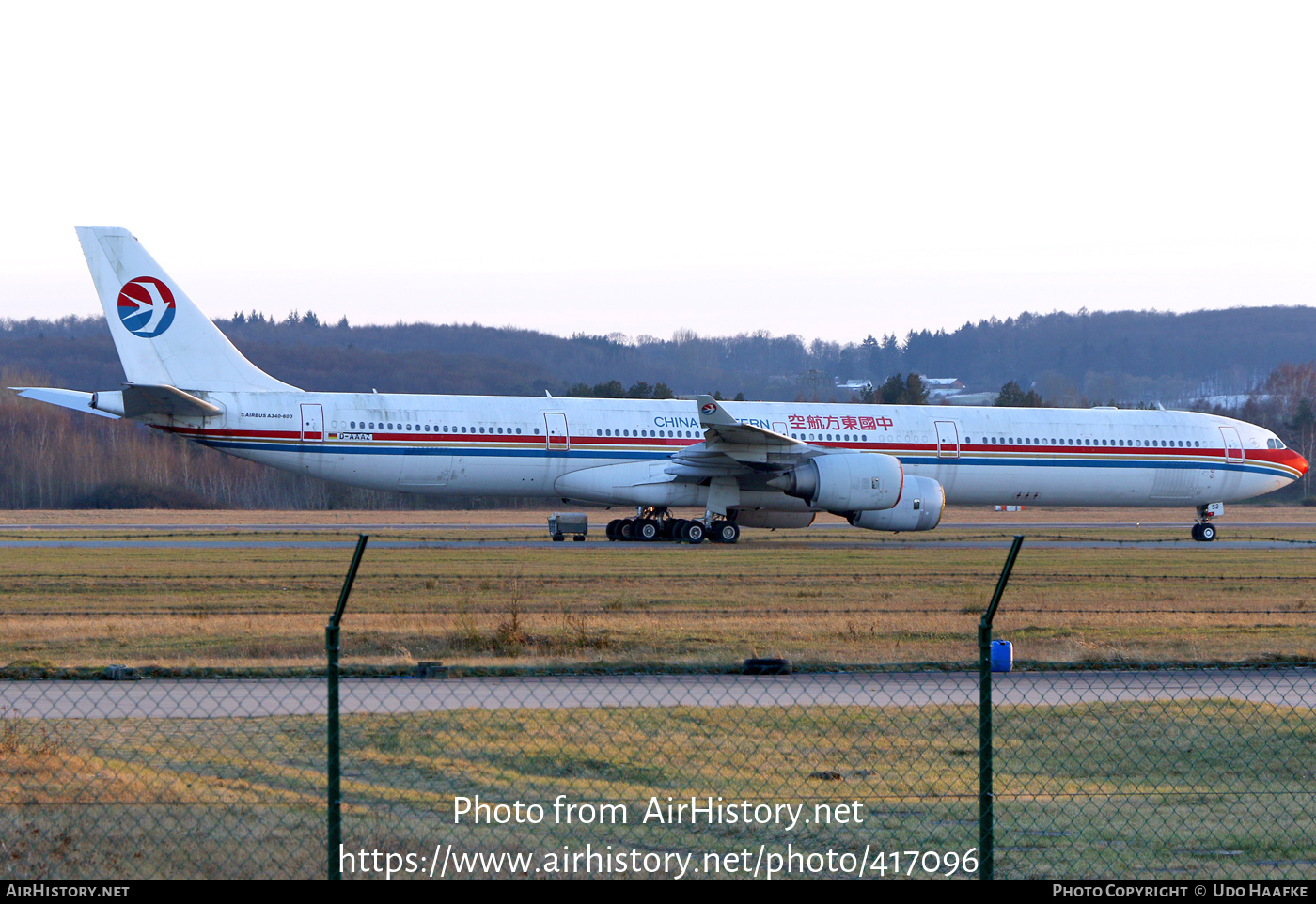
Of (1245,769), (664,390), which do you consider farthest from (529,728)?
(664,390)

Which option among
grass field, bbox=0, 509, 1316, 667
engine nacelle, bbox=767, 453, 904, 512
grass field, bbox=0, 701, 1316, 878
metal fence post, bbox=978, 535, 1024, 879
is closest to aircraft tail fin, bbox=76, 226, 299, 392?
grass field, bbox=0, 509, 1316, 667

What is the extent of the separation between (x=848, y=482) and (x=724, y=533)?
12.3 feet

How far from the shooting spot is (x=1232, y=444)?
3684cm

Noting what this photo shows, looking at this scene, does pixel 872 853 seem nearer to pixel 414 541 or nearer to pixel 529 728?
pixel 529 728

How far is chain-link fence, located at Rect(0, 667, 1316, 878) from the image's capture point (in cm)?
670

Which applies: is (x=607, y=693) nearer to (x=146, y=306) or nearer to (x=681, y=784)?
(x=681, y=784)

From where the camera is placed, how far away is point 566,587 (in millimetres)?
21000

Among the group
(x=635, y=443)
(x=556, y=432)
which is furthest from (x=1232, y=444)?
(x=556, y=432)

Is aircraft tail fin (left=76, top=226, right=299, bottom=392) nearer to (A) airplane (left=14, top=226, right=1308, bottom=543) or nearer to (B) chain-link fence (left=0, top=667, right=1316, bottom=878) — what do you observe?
(A) airplane (left=14, top=226, right=1308, bottom=543)

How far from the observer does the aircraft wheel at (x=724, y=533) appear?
32.1 metres

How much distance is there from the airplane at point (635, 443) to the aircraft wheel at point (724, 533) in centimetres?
5

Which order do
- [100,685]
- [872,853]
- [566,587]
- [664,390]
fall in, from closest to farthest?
[872,853]
[100,685]
[566,587]
[664,390]

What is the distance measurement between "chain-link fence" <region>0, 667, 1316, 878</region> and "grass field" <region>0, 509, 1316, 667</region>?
2097 millimetres

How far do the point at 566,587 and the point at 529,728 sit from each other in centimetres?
1126
